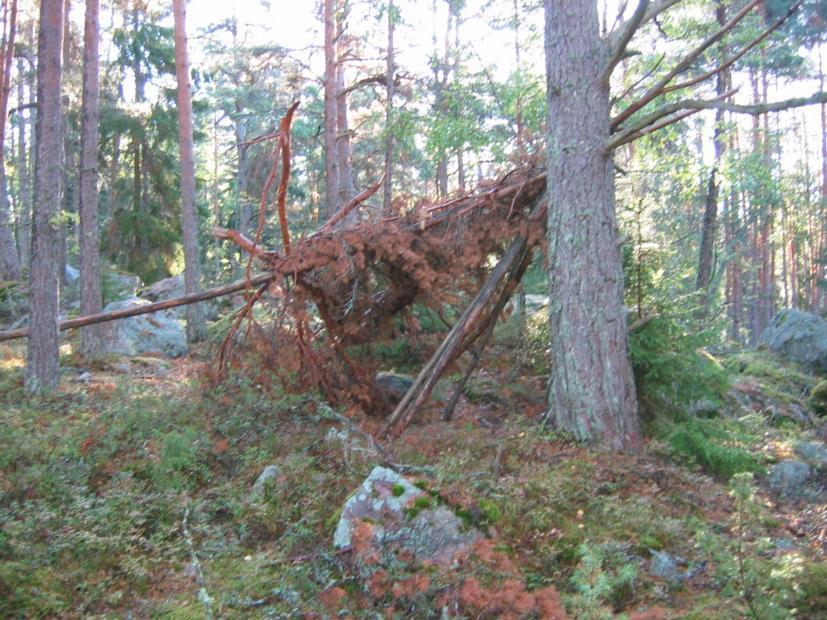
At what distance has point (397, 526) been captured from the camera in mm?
5062

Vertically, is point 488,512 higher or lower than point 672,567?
higher

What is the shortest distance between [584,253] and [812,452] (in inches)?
200

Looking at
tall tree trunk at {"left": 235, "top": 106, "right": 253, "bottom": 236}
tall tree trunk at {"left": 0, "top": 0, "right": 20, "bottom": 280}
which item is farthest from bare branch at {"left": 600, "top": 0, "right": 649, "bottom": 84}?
tall tree trunk at {"left": 235, "top": 106, "right": 253, "bottom": 236}

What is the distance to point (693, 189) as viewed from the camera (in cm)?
1062

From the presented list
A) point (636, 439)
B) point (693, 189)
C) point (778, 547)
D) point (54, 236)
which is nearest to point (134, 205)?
point (54, 236)

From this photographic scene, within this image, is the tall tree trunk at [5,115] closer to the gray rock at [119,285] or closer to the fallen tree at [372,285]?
the gray rock at [119,285]

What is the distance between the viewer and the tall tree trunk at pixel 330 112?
16797 mm

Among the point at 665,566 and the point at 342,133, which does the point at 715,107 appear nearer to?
the point at 665,566

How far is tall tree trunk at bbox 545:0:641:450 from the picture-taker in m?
7.77

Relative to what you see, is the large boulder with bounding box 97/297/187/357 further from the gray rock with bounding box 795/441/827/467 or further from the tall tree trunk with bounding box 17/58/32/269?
the tall tree trunk with bounding box 17/58/32/269

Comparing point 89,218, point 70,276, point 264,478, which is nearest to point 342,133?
point 89,218

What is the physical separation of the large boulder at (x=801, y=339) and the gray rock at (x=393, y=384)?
13.0 m

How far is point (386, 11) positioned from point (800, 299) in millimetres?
23369

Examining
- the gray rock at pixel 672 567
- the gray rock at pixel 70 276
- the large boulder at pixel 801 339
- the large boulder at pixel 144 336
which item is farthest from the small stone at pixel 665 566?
the gray rock at pixel 70 276
